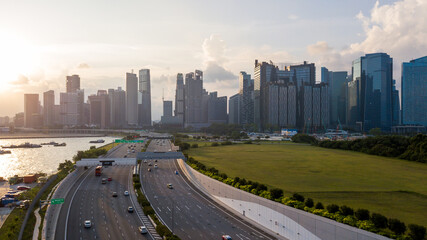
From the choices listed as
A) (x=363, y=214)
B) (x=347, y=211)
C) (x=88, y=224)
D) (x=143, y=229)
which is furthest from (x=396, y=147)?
(x=88, y=224)

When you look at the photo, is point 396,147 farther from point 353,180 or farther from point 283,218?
point 283,218

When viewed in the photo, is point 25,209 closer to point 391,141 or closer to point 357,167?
point 357,167

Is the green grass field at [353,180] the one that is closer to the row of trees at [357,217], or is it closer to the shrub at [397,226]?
the row of trees at [357,217]

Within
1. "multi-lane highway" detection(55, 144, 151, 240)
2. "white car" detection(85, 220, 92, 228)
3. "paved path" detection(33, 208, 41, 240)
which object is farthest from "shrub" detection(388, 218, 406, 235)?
"paved path" detection(33, 208, 41, 240)

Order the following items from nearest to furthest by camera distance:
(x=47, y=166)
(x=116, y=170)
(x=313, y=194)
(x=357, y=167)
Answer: (x=313, y=194), (x=357, y=167), (x=116, y=170), (x=47, y=166)

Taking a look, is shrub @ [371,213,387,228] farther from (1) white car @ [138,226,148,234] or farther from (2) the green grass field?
(1) white car @ [138,226,148,234]

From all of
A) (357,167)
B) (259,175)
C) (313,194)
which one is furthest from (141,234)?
(357,167)

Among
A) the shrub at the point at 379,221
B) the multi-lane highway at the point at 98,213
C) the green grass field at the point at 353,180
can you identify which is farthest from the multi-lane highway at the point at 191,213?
the shrub at the point at 379,221
